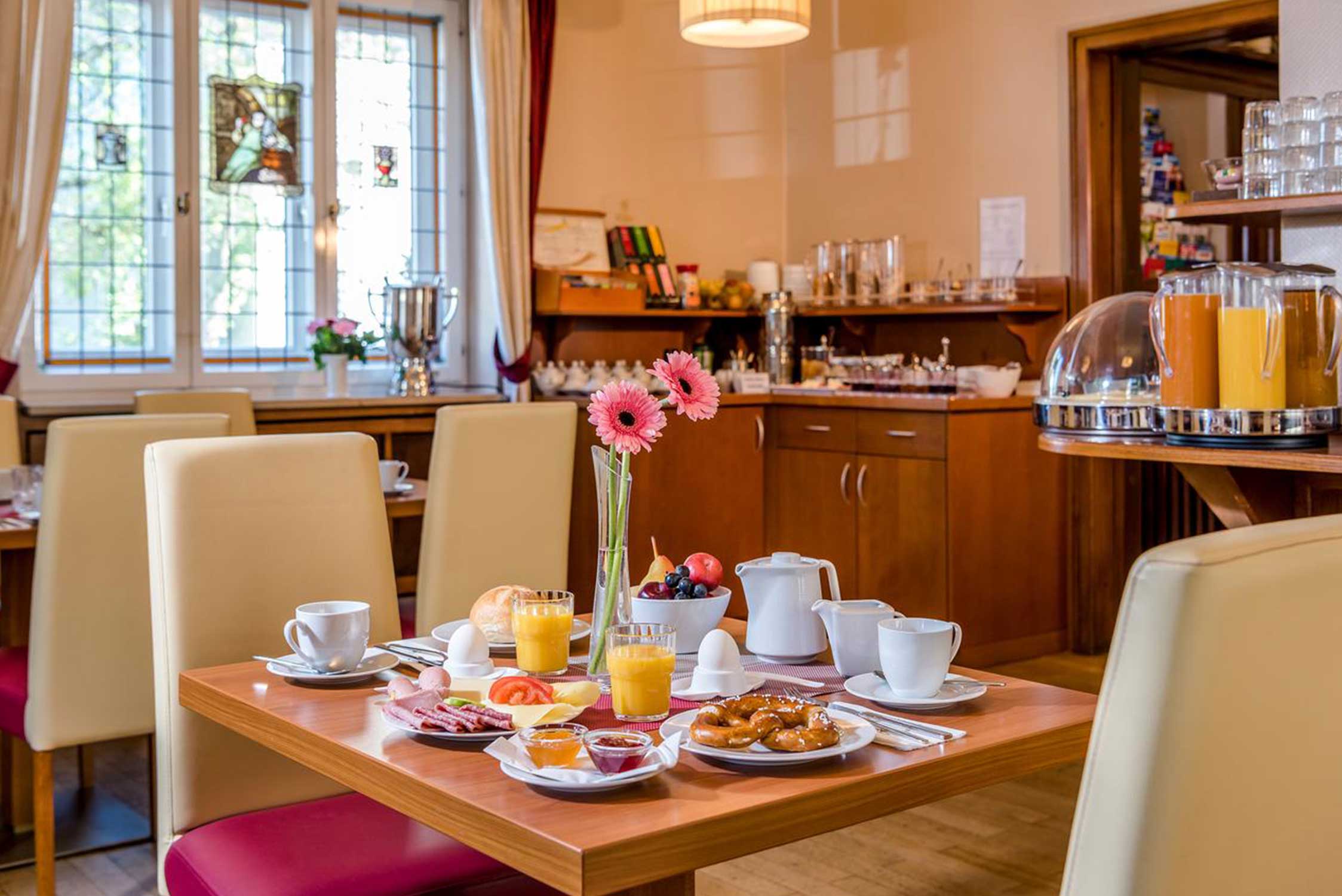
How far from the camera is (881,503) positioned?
504 cm

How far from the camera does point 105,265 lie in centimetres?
480

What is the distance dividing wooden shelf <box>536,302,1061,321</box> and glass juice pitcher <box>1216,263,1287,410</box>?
2.38 meters

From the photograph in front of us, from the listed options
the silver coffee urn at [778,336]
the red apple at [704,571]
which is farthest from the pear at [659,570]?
the silver coffee urn at [778,336]

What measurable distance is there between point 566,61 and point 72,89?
6.11ft

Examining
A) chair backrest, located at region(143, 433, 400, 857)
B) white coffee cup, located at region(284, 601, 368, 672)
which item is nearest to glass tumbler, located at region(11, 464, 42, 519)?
chair backrest, located at region(143, 433, 400, 857)

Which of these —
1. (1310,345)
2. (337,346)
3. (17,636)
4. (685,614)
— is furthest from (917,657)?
(337,346)

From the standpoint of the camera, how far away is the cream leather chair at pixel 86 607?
267cm

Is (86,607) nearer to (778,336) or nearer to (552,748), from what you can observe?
(552,748)

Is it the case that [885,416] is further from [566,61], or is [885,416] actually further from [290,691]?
[290,691]

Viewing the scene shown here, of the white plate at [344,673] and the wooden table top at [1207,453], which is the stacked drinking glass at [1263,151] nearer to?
the wooden table top at [1207,453]

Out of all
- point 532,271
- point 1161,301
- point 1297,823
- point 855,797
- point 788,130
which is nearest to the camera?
point 1297,823

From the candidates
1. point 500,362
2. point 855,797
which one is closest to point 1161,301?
point 855,797

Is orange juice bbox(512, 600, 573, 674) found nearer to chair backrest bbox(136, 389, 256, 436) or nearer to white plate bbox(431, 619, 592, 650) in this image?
white plate bbox(431, 619, 592, 650)

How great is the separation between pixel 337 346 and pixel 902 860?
9.09 feet
